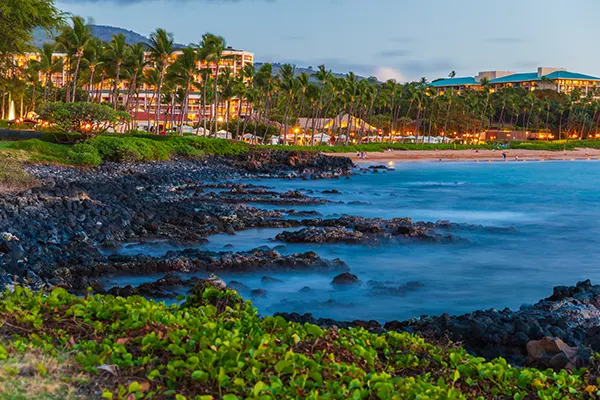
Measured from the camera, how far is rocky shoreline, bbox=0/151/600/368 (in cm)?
1006

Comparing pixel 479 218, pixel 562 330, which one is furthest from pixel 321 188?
pixel 562 330

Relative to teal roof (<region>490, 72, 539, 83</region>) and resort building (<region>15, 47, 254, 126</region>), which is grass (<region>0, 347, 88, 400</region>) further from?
teal roof (<region>490, 72, 539, 83</region>)

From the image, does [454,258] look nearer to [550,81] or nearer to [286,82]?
[286,82]

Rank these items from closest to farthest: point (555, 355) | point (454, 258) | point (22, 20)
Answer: point (555, 355), point (454, 258), point (22, 20)

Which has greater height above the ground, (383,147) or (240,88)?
(240,88)

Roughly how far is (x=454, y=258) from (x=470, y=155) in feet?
259

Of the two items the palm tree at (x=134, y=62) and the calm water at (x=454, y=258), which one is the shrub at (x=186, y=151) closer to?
the calm water at (x=454, y=258)

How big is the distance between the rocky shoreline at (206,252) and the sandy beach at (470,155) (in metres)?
53.6

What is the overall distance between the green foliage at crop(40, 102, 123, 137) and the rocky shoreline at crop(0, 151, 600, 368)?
8.96 metres

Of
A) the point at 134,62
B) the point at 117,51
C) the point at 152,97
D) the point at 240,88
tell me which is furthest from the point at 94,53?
the point at 152,97

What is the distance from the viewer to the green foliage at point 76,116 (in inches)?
1748

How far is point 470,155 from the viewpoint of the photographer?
3792 inches

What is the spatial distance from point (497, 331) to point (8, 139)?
44.2 m

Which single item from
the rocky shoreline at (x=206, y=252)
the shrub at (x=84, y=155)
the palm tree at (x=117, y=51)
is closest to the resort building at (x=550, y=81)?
the palm tree at (x=117, y=51)
